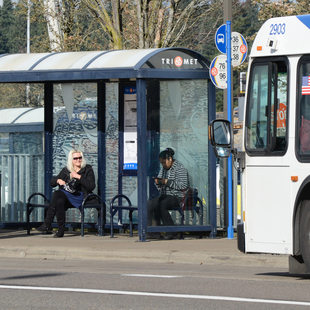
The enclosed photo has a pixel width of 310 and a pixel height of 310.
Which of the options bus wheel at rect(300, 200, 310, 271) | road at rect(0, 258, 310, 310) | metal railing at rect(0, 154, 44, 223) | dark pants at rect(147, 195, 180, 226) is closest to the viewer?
road at rect(0, 258, 310, 310)

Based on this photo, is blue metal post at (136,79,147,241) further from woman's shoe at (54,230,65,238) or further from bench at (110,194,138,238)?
woman's shoe at (54,230,65,238)

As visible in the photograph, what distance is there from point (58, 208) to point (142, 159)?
173 centimetres

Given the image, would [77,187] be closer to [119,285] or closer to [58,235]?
[58,235]

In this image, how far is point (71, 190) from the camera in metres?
15.9

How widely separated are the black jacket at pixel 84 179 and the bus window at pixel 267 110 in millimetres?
5574

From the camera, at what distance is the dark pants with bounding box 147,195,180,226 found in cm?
1499

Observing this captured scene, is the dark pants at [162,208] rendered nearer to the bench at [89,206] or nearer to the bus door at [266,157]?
the bench at [89,206]

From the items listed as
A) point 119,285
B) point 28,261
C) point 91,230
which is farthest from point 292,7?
point 119,285

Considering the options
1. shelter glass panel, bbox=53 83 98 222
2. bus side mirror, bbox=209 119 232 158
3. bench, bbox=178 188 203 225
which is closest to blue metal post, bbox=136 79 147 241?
bench, bbox=178 188 203 225

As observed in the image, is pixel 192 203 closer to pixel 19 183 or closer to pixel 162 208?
pixel 162 208

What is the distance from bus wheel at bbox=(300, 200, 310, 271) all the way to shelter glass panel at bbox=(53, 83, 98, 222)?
6.75 meters

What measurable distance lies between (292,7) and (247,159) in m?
23.8

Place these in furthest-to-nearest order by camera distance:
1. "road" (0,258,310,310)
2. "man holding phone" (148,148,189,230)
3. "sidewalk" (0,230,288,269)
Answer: "man holding phone" (148,148,189,230) < "sidewalk" (0,230,288,269) < "road" (0,258,310,310)

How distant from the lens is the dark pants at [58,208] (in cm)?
1562
